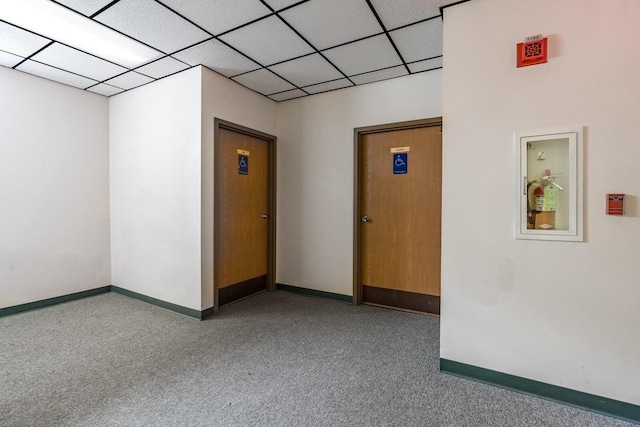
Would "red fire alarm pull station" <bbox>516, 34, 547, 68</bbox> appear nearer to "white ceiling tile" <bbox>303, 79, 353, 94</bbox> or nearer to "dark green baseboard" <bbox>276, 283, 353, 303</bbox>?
"white ceiling tile" <bbox>303, 79, 353, 94</bbox>

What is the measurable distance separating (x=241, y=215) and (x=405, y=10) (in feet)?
9.10

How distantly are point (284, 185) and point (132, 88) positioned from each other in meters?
2.30

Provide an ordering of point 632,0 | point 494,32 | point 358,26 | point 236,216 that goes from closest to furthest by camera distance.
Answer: point 632,0
point 494,32
point 358,26
point 236,216

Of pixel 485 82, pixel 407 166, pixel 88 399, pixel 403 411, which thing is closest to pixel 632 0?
pixel 485 82

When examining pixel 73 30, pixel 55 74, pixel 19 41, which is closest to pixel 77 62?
pixel 19 41

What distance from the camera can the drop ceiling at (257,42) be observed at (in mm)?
2201

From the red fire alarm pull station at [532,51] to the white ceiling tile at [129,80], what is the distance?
12.1 ft

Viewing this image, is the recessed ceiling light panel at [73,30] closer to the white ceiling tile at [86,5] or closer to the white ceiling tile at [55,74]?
the white ceiling tile at [86,5]

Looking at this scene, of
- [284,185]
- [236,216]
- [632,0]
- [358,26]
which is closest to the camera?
[632,0]

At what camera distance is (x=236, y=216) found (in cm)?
376

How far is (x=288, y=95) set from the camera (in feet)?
13.1

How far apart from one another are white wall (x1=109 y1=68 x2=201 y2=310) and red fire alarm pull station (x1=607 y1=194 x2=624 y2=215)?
3.32m

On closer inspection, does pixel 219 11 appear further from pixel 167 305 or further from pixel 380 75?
pixel 167 305

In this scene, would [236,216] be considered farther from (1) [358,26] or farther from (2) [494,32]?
(2) [494,32]
